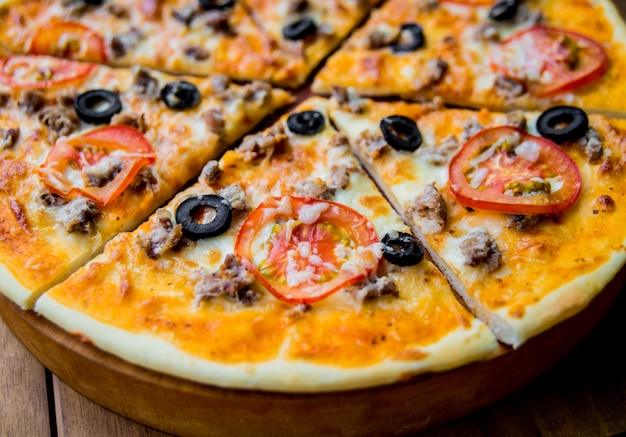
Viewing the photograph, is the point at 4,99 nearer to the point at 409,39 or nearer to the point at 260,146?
the point at 260,146

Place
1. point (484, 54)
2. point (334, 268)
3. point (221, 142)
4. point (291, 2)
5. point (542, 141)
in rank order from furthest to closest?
point (291, 2)
point (484, 54)
point (221, 142)
point (542, 141)
point (334, 268)

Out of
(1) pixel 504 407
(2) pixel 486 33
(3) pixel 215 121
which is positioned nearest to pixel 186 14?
(3) pixel 215 121

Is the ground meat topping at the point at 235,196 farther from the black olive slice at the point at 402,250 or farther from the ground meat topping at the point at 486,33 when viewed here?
the ground meat topping at the point at 486,33

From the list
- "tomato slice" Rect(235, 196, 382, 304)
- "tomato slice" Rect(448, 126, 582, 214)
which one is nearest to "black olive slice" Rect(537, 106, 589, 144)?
"tomato slice" Rect(448, 126, 582, 214)

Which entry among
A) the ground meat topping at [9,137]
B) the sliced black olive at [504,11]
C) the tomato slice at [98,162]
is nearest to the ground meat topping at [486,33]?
the sliced black olive at [504,11]

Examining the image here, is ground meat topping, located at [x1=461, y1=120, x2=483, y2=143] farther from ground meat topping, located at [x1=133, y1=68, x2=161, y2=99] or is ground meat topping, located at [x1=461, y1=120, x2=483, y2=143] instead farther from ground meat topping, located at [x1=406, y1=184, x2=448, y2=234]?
ground meat topping, located at [x1=133, y1=68, x2=161, y2=99]

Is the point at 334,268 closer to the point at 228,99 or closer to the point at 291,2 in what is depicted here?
the point at 228,99

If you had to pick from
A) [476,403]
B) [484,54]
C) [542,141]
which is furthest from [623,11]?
[476,403]
